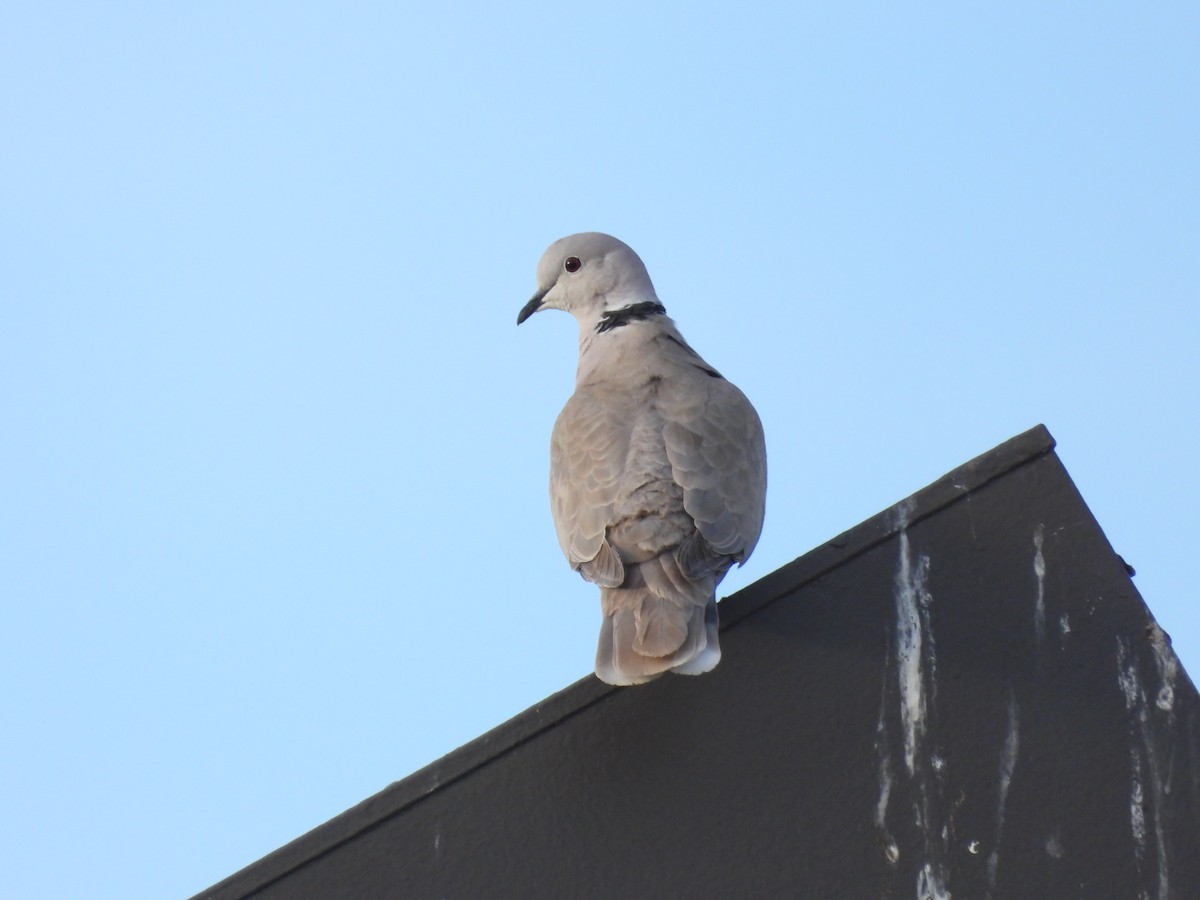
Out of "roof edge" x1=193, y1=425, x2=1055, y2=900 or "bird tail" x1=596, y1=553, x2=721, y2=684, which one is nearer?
"roof edge" x1=193, y1=425, x2=1055, y2=900

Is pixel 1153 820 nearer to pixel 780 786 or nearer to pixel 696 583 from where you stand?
pixel 780 786

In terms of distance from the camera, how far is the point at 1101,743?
299 centimetres

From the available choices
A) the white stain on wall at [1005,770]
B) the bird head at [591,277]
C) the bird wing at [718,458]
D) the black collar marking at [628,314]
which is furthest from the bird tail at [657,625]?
the bird head at [591,277]

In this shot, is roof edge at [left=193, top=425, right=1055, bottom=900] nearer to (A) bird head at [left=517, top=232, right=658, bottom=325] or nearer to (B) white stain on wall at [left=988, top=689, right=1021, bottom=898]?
(B) white stain on wall at [left=988, top=689, right=1021, bottom=898]

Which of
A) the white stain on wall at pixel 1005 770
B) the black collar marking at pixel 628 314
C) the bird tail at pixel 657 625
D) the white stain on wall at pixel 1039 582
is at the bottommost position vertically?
the white stain on wall at pixel 1005 770

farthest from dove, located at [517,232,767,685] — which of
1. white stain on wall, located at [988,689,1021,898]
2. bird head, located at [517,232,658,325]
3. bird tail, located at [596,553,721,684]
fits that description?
white stain on wall, located at [988,689,1021,898]

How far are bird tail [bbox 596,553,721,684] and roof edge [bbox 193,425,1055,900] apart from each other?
73 millimetres

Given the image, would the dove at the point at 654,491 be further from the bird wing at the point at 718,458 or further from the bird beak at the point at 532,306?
the bird beak at the point at 532,306

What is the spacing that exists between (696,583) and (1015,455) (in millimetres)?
825

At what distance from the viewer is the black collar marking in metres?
5.57

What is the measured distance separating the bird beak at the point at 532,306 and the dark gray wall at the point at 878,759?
10.1 ft

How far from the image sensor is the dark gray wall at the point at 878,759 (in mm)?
2922

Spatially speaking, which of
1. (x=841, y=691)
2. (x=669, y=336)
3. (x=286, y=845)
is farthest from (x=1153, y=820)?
(x=669, y=336)

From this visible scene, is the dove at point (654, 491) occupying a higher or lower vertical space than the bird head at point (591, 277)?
lower
